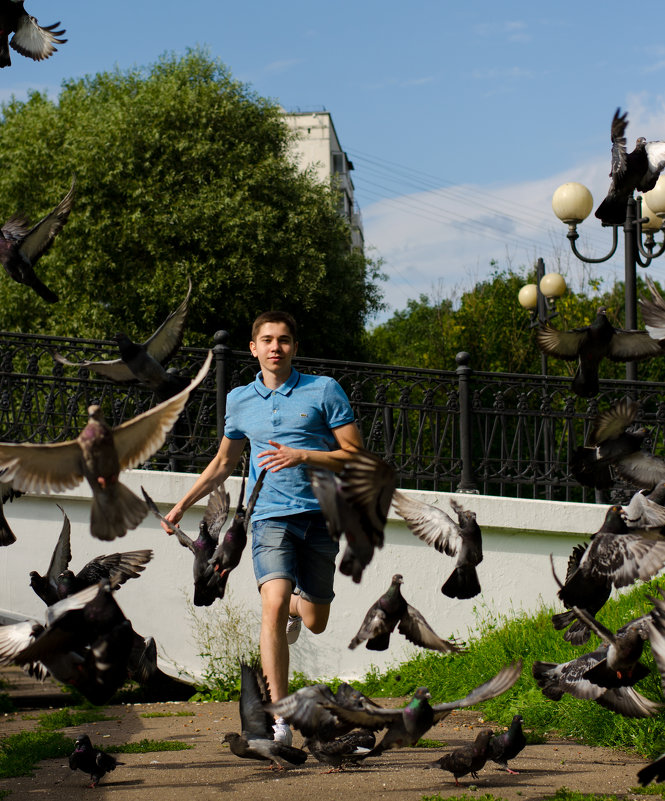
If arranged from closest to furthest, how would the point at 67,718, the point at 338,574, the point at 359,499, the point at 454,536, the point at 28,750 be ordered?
the point at 359,499 → the point at 454,536 → the point at 28,750 → the point at 67,718 → the point at 338,574

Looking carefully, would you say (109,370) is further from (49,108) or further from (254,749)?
(49,108)

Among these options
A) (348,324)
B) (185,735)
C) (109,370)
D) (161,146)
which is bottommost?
(185,735)

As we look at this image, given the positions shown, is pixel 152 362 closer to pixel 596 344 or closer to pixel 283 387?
pixel 283 387

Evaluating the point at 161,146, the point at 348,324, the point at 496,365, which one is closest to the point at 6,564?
the point at 496,365

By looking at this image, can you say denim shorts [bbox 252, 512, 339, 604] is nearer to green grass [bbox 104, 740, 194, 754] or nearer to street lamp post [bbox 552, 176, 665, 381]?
green grass [bbox 104, 740, 194, 754]

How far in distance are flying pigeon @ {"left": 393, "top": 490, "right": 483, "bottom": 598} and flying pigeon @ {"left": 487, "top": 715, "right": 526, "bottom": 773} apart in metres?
→ 0.75

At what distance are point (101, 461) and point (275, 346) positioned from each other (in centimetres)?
213

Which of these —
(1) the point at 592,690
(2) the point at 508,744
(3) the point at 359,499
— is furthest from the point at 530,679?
(3) the point at 359,499

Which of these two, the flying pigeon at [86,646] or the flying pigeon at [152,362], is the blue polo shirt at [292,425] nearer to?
the flying pigeon at [152,362]

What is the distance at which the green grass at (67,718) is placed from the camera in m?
7.59

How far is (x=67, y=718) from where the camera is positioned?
25.5ft

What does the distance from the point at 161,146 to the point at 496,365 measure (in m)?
10.4

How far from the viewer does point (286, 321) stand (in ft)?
16.4

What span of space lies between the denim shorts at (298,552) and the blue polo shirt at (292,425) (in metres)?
0.07
